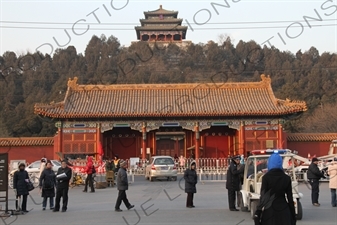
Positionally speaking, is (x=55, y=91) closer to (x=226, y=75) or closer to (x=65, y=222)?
(x=226, y=75)

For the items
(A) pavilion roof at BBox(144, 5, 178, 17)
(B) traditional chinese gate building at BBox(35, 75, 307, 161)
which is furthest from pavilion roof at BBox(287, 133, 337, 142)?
(A) pavilion roof at BBox(144, 5, 178, 17)

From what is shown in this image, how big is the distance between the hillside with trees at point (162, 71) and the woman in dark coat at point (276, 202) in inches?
1943

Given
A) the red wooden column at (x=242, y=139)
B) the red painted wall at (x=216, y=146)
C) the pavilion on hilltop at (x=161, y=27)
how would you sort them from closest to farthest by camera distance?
1. the red wooden column at (x=242, y=139)
2. the red painted wall at (x=216, y=146)
3. the pavilion on hilltop at (x=161, y=27)

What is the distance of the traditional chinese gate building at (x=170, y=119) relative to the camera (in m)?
39.8

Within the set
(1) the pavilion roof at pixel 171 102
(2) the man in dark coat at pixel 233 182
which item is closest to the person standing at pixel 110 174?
(2) the man in dark coat at pixel 233 182

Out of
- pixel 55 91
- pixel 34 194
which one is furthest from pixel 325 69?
Result: pixel 34 194

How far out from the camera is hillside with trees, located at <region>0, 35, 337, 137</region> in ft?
203

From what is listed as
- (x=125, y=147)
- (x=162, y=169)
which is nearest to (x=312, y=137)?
(x=125, y=147)

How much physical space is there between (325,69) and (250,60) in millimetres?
16033

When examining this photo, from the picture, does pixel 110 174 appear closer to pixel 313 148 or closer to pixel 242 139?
pixel 242 139

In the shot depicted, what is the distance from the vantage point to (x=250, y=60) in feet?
306

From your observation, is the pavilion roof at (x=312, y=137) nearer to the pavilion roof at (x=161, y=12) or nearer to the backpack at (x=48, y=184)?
the backpack at (x=48, y=184)

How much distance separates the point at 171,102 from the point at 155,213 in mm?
27503

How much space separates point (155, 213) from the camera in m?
14.8
